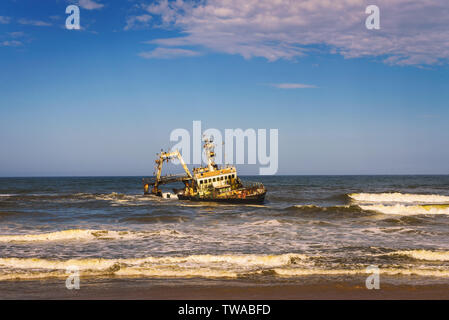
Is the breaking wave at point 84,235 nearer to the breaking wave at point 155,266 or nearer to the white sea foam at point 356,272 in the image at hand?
the breaking wave at point 155,266

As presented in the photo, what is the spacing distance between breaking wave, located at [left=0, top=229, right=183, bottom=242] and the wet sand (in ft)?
27.8

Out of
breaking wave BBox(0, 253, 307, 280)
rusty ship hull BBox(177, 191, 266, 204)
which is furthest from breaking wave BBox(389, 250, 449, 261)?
rusty ship hull BBox(177, 191, 266, 204)

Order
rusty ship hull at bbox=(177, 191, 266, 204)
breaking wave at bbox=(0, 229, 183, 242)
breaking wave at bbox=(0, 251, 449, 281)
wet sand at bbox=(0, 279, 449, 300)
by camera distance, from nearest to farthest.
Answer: wet sand at bbox=(0, 279, 449, 300)
breaking wave at bbox=(0, 251, 449, 281)
breaking wave at bbox=(0, 229, 183, 242)
rusty ship hull at bbox=(177, 191, 266, 204)

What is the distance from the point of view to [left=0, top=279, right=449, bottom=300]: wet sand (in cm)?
1024

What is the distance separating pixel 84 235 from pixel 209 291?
12506mm

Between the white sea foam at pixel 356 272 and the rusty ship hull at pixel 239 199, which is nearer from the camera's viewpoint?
the white sea foam at pixel 356 272

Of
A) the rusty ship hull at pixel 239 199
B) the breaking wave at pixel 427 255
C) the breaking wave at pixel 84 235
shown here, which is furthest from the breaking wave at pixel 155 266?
the rusty ship hull at pixel 239 199

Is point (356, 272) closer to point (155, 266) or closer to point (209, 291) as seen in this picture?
point (209, 291)

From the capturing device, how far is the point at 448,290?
34.7ft

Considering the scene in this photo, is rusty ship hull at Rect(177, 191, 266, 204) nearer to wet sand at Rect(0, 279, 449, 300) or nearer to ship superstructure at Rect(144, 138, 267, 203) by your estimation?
ship superstructure at Rect(144, 138, 267, 203)

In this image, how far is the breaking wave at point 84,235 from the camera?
19.9 meters

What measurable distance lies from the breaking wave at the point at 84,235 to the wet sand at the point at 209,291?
848 cm
